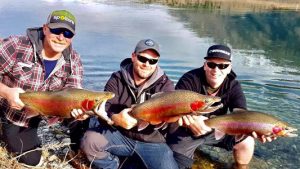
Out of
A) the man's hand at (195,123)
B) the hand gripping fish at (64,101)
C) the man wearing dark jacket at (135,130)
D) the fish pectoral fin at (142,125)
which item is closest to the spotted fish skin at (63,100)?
the hand gripping fish at (64,101)

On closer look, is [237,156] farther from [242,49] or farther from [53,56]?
[242,49]

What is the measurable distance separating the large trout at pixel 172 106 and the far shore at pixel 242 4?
4146cm

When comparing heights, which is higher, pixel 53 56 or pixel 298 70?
pixel 53 56

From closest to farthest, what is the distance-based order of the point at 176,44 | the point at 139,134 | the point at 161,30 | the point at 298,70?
1. the point at 139,134
2. the point at 298,70
3. the point at 176,44
4. the point at 161,30

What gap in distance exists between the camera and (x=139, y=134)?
5.04 meters

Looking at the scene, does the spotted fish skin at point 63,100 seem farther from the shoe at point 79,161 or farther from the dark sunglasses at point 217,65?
the dark sunglasses at point 217,65

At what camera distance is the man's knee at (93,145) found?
4953mm

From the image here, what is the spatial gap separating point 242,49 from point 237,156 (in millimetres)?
14568

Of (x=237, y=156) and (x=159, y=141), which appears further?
(x=237, y=156)

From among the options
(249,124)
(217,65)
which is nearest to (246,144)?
(249,124)

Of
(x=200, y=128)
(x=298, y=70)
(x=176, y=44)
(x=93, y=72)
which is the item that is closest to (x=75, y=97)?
(x=200, y=128)

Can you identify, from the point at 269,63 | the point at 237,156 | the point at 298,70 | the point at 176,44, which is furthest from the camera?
the point at 176,44

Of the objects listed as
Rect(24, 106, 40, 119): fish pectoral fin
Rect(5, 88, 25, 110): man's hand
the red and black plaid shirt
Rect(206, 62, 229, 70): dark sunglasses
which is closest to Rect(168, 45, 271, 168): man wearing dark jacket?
Rect(206, 62, 229, 70): dark sunglasses

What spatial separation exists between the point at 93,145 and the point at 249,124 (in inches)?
77.3
